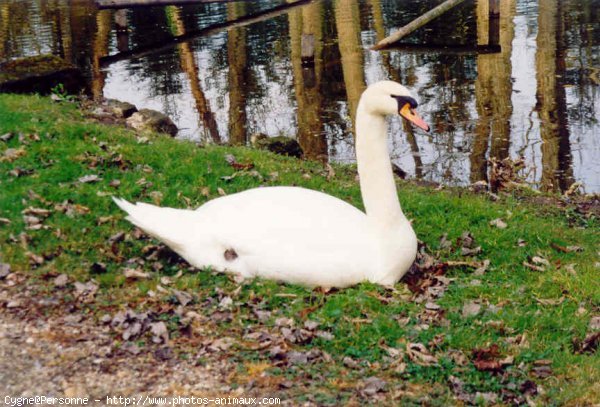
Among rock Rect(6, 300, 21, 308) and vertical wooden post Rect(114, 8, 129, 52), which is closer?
rock Rect(6, 300, 21, 308)

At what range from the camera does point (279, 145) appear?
1176 cm

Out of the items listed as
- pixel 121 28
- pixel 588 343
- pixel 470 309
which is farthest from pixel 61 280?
pixel 121 28

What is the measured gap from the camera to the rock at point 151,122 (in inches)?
500

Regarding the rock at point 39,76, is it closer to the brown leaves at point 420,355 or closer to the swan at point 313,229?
the swan at point 313,229

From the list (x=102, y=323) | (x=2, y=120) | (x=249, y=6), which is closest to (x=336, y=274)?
(x=102, y=323)

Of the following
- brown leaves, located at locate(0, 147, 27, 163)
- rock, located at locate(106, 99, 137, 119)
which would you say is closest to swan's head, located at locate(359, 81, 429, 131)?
brown leaves, located at locate(0, 147, 27, 163)

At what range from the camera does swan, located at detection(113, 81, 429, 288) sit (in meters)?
6.16

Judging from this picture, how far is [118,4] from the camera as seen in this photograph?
21.8m

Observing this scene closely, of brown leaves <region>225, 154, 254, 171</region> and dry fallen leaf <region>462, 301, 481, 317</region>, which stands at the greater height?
brown leaves <region>225, 154, 254, 171</region>

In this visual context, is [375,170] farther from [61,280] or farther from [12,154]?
[12,154]

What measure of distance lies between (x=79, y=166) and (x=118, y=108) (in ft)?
16.5

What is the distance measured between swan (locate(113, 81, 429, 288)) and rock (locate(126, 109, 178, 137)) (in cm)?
623

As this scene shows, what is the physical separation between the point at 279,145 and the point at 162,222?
5397mm

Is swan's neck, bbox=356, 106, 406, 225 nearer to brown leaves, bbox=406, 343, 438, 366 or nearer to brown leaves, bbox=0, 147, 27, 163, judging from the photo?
brown leaves, bbox=406, 343, 438, 366
